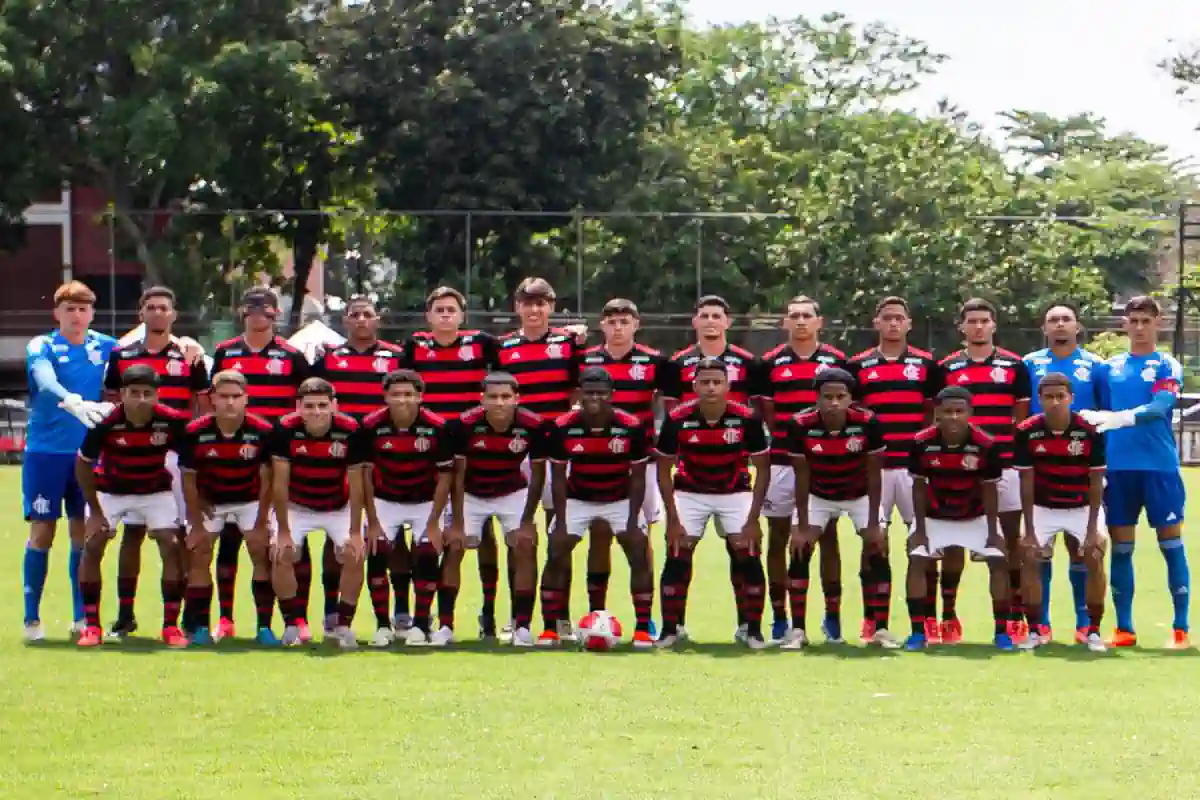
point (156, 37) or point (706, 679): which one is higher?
point (156, 37)

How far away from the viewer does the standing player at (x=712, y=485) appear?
37.0 feet

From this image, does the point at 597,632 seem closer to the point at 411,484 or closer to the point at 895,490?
the point at 411,484

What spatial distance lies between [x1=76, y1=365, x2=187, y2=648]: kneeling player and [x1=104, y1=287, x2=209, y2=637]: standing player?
122 millimetres

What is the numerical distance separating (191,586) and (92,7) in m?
25.9

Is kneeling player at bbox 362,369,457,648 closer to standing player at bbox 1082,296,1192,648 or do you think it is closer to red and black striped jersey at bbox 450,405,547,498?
red and black striped jersey at bbox 450,405,547,498

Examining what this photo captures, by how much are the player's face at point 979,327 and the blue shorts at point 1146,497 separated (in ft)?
3.88

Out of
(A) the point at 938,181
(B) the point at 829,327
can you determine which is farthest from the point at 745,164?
(B) the point at 829,327

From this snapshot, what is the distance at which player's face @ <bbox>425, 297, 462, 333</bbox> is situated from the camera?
11.8 m

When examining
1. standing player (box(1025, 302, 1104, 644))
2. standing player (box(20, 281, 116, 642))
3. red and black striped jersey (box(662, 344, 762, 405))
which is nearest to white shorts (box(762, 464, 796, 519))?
red and black striped jersey (box(662, 344, 762, 405))

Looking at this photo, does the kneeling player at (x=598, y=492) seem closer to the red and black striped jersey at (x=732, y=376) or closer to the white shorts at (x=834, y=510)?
the red and black striped jersey at (x=732, y=376)

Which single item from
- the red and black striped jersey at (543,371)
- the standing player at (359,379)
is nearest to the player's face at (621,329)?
the red and black striped jersey at (543,371)

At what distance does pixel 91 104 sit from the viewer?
3578cm

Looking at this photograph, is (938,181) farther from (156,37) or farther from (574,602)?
(574,602)

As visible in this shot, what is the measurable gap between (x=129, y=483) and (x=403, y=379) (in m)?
1.73
